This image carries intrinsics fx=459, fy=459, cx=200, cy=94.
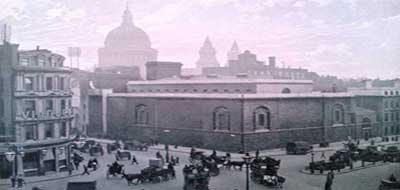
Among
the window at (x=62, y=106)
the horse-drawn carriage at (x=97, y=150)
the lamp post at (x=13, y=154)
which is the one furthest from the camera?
the horse-drawn carriage at (x=97, y=150)

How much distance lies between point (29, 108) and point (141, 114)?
8333 millimetres

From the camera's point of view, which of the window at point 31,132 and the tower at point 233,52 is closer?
the window at point 31,132

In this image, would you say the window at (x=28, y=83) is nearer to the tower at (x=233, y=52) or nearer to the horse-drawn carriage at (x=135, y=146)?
the tower at (x=233, y=52)

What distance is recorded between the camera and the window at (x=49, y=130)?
1000cm

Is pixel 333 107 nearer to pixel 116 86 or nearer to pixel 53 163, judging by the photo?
pixel 53 163

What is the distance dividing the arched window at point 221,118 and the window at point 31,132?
7626 millimetres

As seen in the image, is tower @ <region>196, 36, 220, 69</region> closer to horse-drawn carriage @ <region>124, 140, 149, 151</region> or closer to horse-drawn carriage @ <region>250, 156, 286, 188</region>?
horse-drawn carriage @ <region>250, 156, 286, 188</region>

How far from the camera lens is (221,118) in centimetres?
1617

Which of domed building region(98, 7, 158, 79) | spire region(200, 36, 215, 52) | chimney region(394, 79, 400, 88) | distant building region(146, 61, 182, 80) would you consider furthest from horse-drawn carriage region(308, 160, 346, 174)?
distant building region(146, 61, 182, 80)

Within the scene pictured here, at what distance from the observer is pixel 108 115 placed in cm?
1650

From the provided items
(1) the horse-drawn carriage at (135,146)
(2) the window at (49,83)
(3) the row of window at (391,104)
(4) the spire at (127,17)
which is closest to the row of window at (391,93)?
(3) the row of window at (391,104)

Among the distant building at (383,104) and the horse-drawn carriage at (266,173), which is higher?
the distant building at (383,104)

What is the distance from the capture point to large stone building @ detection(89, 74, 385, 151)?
13227 millimetres

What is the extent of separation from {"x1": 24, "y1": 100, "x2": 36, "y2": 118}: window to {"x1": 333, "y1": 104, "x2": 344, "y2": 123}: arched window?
25.8ft
